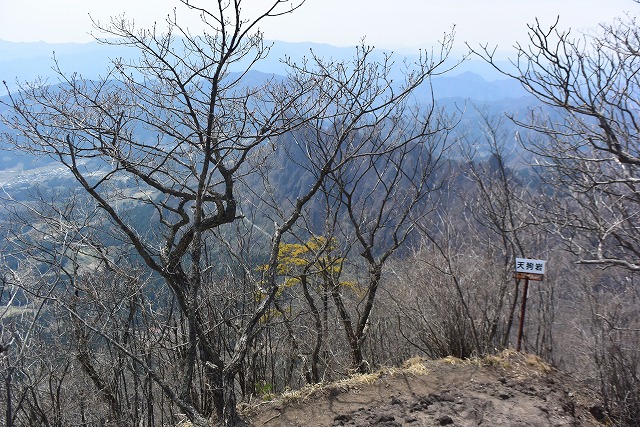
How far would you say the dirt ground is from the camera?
4.67 meters

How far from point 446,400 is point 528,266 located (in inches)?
72.7

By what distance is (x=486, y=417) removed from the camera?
4.66 m

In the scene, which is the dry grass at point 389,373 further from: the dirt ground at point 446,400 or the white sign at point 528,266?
the white sign at point 528,266

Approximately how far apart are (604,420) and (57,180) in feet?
275

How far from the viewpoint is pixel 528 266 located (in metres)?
5.49

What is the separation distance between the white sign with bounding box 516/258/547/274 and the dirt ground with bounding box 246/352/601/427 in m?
1.12

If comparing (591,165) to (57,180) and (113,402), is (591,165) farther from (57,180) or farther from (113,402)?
(57,180)

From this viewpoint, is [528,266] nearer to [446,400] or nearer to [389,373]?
[446,400]

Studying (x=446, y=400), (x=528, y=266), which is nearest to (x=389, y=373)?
(x=446, y=400)

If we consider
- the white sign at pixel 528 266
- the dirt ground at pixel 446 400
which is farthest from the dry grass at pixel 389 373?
the white sign at pixel 528 266

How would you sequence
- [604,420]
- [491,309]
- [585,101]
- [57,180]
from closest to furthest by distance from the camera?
[585,101] → [604,420] → [491,309] → [57,180]

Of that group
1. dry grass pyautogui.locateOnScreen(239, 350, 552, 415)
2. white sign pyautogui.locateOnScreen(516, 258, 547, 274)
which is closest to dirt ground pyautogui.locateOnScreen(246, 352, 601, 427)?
dry grass pyautogui.locateOnScreen(239, 350, 552, 415)

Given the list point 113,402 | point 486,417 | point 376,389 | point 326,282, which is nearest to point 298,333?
point 326,282

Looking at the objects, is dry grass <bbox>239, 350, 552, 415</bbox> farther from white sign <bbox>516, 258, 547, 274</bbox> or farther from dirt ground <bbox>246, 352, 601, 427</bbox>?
white sign <bbox>516, 258, 547, 274</bbox>
